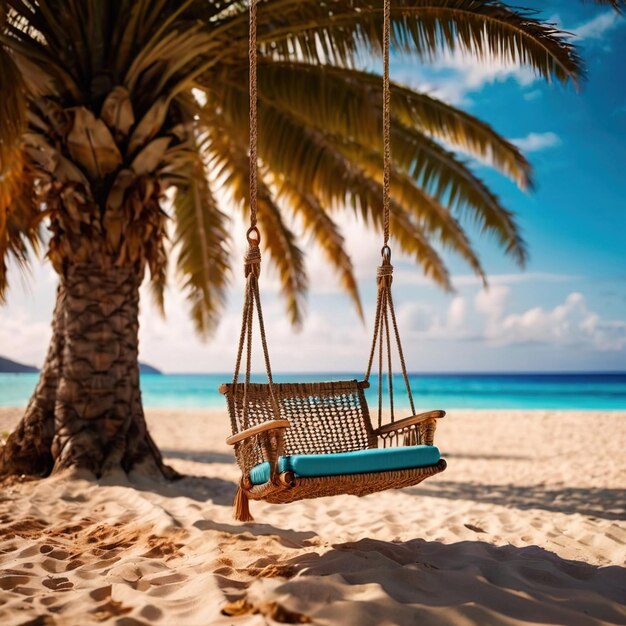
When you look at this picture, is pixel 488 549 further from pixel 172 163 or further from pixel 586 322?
pixel 586 322

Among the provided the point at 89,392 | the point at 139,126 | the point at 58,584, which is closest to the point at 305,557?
the point at 58,584

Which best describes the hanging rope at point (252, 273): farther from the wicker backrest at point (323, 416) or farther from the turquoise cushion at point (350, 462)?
the wicker backrest at point (323, 416)

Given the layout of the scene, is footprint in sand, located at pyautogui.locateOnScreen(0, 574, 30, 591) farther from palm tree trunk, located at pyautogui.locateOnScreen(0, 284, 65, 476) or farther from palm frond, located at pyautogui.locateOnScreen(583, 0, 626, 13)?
palm frond, located at pyautogui.locateOnScreen(583, 0, 626, 13)

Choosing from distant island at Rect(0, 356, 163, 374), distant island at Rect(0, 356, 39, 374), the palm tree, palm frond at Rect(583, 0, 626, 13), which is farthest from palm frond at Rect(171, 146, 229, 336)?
distant island at Rect(0, 356, 39, 374)

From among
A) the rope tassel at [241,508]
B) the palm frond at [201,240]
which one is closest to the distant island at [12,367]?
the palm frond at [201,240]

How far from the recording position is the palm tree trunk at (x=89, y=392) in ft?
16.5

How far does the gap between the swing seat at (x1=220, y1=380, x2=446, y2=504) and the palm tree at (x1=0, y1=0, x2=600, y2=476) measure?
1950 mm

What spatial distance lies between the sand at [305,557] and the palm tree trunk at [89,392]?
299 mm

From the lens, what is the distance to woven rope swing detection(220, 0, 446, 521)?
2.61m

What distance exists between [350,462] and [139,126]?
3505mm

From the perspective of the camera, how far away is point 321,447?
3.73m

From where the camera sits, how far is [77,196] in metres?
4.95

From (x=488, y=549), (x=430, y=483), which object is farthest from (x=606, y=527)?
(x=430, y=483)

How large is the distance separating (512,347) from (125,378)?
33891 millimetres
